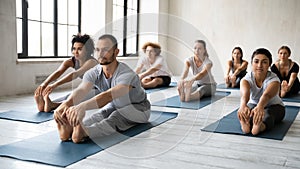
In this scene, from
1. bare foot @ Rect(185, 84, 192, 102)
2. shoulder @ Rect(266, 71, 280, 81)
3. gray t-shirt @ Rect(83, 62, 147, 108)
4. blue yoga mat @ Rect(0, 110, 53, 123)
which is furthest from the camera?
bare foot @ Rect(185, 84, 192, 102)

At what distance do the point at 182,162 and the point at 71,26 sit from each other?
4441 millimetres

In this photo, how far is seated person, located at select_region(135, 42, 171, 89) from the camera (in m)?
5.59

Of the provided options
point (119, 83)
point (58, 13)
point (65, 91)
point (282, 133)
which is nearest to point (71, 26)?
point (58, 13)

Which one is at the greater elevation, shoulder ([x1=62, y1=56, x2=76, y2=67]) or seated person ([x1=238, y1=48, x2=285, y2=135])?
shoulder ([x1=62, y1=56, x2=76, y2=67])

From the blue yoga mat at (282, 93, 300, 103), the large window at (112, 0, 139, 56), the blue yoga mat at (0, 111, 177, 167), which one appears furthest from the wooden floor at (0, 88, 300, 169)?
the large window at (112, 0, 139, 56)

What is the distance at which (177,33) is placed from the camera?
8656mm

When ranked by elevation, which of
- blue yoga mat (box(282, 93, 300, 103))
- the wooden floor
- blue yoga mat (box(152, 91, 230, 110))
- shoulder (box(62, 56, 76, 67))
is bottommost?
the wooden floor

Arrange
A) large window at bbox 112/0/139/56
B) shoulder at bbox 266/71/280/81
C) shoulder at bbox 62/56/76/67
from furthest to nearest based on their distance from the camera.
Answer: large window at bbox 112/0/139/56, shoulder at bbox 62/56/76/67, shoulder at bbox 266/71/280/81

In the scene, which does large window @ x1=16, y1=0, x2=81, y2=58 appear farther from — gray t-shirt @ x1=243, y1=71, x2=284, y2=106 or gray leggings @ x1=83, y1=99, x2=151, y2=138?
gray t-shirt @ x1=243, y1=71, x2=284, y2=106

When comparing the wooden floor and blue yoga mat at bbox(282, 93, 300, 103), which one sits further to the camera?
blue yoga mat at bbox(282, 93, 300, 103)

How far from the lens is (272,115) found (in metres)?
3.09

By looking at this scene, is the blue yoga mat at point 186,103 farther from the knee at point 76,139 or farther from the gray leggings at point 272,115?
the knee at point 76,139

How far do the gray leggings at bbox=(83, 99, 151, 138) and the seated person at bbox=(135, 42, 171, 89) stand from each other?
7.85ft

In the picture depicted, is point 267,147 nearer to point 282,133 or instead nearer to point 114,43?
point 282,133
